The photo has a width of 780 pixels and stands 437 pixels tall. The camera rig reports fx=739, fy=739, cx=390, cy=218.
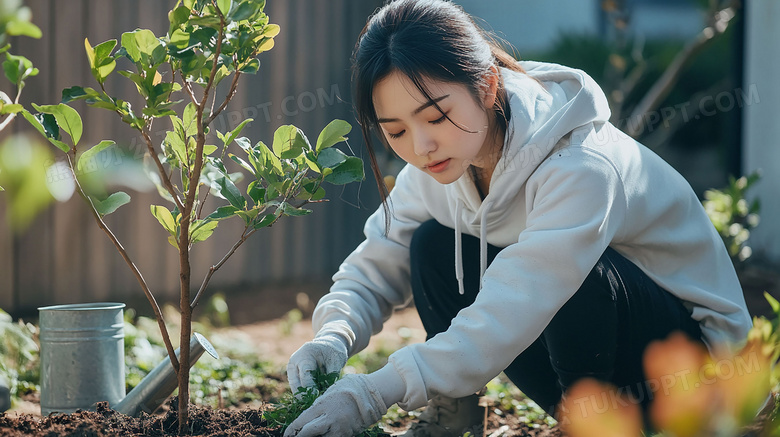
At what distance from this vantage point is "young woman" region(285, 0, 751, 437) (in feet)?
4.95

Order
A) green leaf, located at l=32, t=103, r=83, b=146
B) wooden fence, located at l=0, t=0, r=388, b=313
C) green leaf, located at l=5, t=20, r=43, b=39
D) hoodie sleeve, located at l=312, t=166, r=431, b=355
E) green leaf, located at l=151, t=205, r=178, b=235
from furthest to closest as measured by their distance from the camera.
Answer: wooden fence, located at l=0, t=0, r=388, b=313 → hoodie sleeve, located at l=312, t=166, r=431, b=355 → green leaf, located at l=151, t=205, r=178, b=235 → green leaf, located at l=32, t=103, r=83, b=146 → green leaf, located at l=5, t=20, r=43, b=39

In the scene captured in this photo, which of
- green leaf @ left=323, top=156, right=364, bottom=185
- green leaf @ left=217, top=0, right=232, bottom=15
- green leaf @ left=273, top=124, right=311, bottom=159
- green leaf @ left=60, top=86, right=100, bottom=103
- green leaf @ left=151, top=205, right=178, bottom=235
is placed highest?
green leaf @ left=217, top=0, right=232, bottom=15

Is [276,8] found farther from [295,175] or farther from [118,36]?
[295,175]

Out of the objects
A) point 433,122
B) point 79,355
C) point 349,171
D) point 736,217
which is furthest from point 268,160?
point 736,217

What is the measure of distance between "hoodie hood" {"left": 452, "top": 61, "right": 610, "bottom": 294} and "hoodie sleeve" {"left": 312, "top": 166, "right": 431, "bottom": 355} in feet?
0.87

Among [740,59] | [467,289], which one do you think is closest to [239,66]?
[467,289]

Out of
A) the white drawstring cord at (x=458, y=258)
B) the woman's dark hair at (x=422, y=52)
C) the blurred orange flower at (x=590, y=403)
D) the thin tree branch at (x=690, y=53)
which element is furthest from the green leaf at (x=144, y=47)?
the thin tree branch at (x=690, y=53)

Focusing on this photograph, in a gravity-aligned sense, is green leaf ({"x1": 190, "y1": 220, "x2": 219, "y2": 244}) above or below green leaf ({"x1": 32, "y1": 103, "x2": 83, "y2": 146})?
below

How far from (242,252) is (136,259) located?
732 mm

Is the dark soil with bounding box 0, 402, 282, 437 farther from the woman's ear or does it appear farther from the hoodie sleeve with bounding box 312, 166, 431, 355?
the woman's ear

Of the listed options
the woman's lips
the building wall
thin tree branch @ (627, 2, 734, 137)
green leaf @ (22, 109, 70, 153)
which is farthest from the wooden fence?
the building wall

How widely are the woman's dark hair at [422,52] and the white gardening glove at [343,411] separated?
54 cm

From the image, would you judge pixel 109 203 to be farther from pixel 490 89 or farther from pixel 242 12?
pixel 490 89

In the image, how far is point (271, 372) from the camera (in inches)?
115
